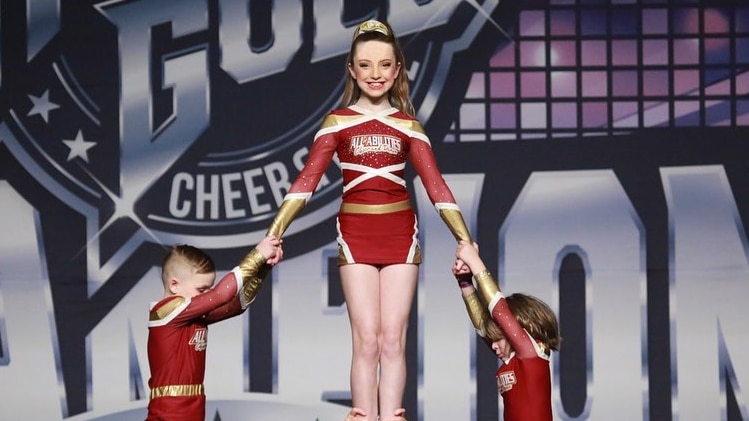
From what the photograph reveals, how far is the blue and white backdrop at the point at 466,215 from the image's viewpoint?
587cm

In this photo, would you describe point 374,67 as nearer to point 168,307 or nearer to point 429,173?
point 429,173

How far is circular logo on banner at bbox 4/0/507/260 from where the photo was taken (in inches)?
232

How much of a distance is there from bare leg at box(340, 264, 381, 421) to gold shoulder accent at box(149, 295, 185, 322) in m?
0.53

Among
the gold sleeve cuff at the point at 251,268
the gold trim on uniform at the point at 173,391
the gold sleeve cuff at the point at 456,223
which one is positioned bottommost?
the gold trim on uniform at the point at 173,391

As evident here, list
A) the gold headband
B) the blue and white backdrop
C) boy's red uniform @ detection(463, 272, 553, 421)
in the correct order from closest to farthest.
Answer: boy's red uniform @ detection(463, 272, 553, 421) → the gold headband → the blue and white backdrop

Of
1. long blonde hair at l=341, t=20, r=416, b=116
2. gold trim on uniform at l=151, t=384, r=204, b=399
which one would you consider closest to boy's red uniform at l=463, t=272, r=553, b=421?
long blonde hair at l=341, t=20, r=416, b=116

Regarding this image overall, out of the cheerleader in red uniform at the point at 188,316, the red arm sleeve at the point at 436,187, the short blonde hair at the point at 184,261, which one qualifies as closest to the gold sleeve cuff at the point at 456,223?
the red arm sleeve at the point at 436,187

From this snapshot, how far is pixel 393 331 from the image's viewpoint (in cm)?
415

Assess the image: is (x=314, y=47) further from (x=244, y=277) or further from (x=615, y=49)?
(x=244, y=277)

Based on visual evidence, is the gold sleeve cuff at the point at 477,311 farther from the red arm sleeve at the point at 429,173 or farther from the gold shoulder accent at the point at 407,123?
the gold shoulder accent at the point at 407,123

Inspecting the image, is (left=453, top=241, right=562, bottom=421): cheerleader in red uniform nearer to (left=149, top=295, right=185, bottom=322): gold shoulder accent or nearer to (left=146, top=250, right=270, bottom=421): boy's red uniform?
(left=146, top=250, right=270, bottom=421): boy's red uniform

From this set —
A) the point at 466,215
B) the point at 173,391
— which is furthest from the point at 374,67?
the point at 466,215

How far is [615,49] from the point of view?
5910mm

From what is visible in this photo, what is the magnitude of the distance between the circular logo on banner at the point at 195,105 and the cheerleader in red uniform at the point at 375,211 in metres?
1.63
